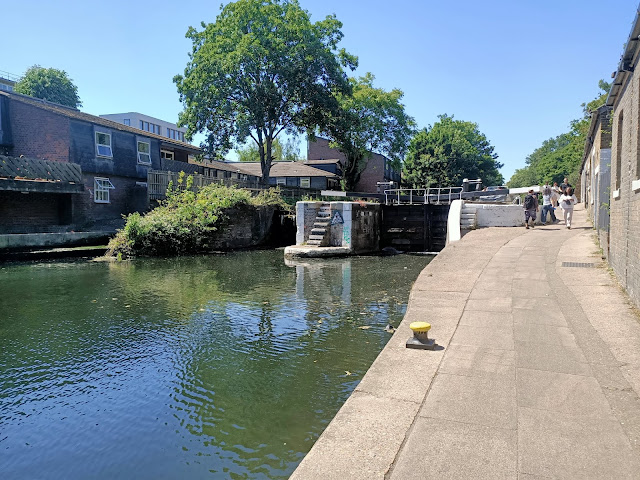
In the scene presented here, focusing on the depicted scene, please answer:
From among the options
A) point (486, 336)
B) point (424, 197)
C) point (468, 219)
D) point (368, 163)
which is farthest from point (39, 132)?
point (368, 163)

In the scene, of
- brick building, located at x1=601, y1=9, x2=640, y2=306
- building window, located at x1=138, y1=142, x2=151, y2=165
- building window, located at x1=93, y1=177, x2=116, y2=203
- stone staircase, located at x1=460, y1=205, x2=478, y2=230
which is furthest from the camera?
building window, located at x1=138, y1=142, x2=151, y2=165

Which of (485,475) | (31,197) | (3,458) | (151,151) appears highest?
(151,151)

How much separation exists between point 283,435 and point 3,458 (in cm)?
258

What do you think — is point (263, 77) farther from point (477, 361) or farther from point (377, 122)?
point (477, 361)

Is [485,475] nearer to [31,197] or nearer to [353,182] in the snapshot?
[31,197]

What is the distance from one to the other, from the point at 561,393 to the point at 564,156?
76.9 m

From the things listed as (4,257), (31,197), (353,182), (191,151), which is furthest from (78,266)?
(353,182)

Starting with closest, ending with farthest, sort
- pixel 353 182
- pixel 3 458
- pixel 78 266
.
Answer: pixel 3 458 < pixel 78 266 < pixel 353 182

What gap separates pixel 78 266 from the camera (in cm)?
1750

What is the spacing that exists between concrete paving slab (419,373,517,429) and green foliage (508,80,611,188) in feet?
51.8

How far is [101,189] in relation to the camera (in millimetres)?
26609

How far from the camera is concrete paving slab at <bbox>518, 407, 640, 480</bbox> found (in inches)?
116

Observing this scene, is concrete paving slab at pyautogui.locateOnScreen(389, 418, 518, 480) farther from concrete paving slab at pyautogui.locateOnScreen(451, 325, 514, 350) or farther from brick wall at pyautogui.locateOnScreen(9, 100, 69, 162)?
brick wall at pyautogui.locateOnScreen(9, 100, 69, 162)

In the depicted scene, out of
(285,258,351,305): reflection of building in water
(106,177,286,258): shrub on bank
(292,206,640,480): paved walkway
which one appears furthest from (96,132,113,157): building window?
(292,206,640,480): paved walkway
